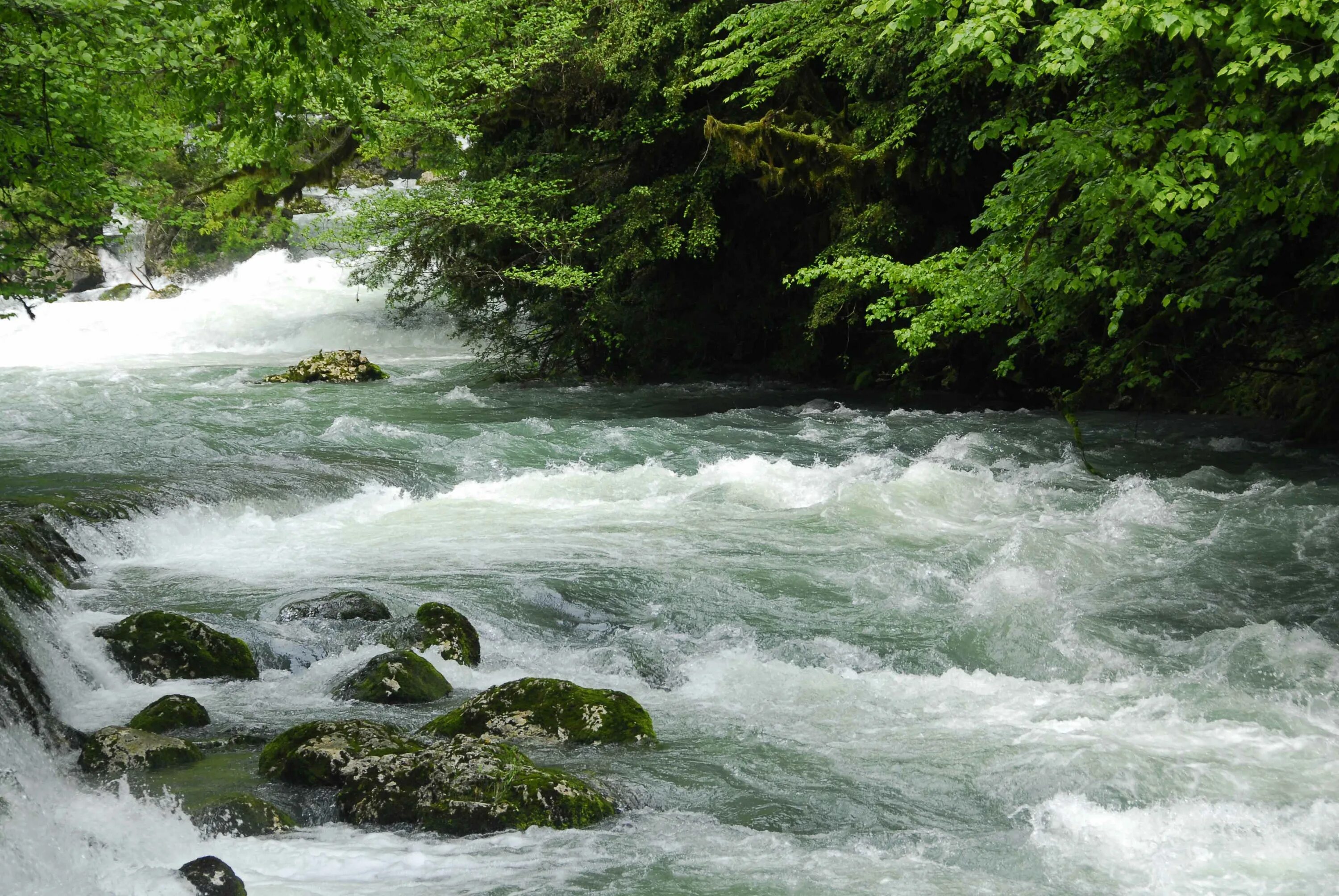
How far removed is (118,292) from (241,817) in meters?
30.7

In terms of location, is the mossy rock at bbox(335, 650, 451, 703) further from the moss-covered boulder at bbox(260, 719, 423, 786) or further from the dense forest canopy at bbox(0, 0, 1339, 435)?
the dense forest canopy at bbox(0, 0, 1339, 435)

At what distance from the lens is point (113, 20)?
6902 millimetres

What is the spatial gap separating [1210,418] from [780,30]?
683 centimetres

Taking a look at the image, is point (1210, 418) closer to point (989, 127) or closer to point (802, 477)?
point (802, 477)

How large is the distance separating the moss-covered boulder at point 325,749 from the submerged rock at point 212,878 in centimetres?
99

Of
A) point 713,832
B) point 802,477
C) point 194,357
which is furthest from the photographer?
point 194,357

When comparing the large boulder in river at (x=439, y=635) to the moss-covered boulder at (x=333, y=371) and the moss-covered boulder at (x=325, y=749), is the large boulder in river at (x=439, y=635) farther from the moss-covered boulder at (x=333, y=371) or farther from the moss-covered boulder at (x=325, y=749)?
the moss-covered boulder at (x=333, y=371)

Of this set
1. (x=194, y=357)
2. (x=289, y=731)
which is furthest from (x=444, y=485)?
(x=194, y=357)

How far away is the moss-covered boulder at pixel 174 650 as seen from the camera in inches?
246

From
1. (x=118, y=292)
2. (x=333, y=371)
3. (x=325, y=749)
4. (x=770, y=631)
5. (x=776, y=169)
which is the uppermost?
(x=776, y=169)

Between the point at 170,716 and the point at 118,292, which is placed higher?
the point at 118,292

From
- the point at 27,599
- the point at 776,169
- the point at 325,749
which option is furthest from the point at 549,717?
the point at 776,169

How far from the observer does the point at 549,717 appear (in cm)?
559

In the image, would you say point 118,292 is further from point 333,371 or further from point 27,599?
point 27,599
